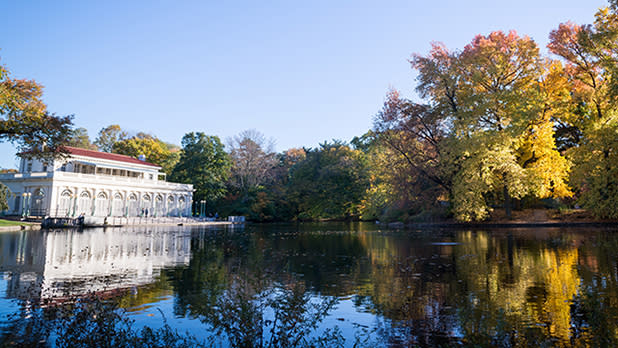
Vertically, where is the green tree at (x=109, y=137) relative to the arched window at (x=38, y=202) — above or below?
above

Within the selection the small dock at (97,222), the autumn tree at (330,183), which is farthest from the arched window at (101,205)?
the autumn tree at (330,183)

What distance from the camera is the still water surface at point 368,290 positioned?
5375 millimetres

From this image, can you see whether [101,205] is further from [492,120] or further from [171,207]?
[492,120]

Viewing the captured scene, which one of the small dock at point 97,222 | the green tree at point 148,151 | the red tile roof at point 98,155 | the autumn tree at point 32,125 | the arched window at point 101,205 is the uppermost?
the green tree at point 148,151

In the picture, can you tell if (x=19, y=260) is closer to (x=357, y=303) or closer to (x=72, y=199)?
(x=357, y=303)

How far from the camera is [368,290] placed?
335 inches

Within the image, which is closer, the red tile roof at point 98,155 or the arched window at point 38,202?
the arched window at point 38,202

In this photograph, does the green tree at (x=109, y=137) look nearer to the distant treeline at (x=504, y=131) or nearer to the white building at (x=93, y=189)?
the white building at (x=93, y=189)

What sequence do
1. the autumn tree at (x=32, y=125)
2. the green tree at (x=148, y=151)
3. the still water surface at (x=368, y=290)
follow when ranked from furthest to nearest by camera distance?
1. the green tree at (x=148, y=151)
2. the autumn tree at (x=32, y=125)
3. the still water surface at (x=368, y=290)

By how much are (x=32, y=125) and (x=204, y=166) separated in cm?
4948

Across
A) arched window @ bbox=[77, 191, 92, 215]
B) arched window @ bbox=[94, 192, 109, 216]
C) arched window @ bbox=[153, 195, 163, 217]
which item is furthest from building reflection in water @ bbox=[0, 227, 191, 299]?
arched window @ bbox=[153, 195, 163, 217]

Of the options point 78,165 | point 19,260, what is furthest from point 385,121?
point 78,165

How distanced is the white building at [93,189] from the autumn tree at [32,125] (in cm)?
2878

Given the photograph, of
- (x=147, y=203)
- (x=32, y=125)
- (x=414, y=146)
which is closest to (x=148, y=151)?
(x=147, y=203)
